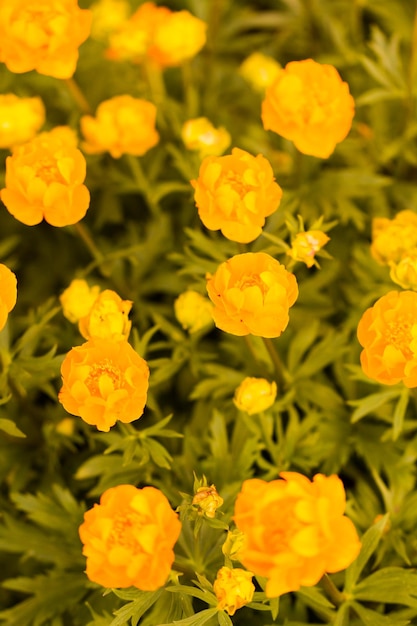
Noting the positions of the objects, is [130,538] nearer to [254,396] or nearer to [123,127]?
[254,396]

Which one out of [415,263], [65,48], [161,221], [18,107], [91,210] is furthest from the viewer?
[91,210]

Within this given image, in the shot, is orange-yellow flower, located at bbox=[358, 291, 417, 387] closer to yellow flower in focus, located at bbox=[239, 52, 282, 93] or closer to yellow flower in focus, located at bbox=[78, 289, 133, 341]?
yellow flower in focus, located at bbox=[78, 289, 133, 341]

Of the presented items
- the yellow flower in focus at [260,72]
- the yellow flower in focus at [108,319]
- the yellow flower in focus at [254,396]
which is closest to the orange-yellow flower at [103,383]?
the yellow flower in focus at [108,319]

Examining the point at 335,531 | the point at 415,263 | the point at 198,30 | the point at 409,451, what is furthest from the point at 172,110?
the point at 335,531

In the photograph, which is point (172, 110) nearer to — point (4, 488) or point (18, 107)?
point (18, 107)

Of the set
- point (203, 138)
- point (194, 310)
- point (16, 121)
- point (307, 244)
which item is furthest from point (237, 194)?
point (16, 121)

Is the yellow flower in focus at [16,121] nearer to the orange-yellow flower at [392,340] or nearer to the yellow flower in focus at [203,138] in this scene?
the yellow flower in focus at [203,138]
